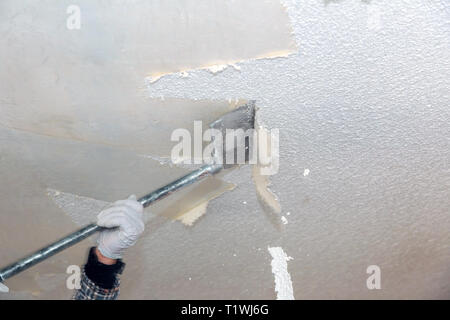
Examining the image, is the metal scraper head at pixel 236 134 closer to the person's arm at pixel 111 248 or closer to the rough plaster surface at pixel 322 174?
the rough plaster surface at pixel 322 174

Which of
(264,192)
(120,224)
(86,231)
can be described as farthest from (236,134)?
(86,231)

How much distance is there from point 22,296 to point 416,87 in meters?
1.42

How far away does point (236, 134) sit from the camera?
37.2 inches

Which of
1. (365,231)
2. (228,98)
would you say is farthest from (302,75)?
(365,231)

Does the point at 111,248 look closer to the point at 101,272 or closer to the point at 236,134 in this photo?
the point at 101,272

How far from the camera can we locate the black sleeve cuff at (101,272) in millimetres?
977

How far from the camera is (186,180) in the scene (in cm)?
96

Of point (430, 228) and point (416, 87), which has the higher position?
point (416, 87)

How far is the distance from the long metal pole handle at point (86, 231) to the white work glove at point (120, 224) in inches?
1.2

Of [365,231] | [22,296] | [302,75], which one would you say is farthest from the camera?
[22,296]

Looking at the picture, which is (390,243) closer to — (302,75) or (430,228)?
(430,228)

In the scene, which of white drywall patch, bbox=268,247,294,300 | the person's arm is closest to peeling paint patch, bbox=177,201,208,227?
the person's arm

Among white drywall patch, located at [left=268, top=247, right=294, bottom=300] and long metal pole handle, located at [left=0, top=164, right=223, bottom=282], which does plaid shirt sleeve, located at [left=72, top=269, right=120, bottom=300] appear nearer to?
long metal pole handle, located at [left=0, top=164, right=223, bottom=282]

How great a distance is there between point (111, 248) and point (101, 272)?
0.26 feet
